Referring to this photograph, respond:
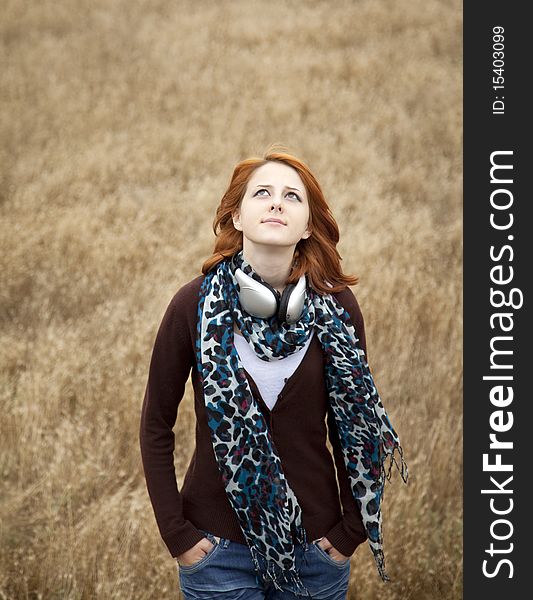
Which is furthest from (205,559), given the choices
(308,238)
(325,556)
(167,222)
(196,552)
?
(167,222)

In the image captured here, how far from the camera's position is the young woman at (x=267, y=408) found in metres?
2.03

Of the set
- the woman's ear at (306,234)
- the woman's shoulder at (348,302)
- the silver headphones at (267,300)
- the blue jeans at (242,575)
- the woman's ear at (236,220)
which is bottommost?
the blue jeans at (242,575)

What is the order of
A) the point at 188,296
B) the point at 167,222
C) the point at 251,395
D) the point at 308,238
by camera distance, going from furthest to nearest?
1. the point at 167,222
2. the point at 308,238
3. the point at 188,296
4. the point at 251,395

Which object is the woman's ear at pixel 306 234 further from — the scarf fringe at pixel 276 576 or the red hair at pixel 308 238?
the scarf fringe at pixel 276 576

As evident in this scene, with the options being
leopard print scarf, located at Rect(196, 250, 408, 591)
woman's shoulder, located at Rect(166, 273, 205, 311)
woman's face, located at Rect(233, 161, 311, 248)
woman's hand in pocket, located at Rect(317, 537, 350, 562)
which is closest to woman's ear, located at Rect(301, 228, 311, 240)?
woman's face, located at Rect(233, 161, 311, 248)

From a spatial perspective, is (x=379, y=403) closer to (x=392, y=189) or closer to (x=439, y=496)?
(x=439, y=496)

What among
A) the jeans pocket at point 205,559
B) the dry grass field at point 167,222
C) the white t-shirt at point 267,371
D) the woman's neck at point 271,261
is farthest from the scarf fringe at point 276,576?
the dry grass field at point 167,222

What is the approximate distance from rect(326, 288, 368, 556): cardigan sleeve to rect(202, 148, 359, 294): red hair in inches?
3.2

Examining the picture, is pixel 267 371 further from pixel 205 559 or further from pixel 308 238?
pixel 205 559

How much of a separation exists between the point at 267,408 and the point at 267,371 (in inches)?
4.4

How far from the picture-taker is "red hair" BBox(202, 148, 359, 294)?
2170 mm

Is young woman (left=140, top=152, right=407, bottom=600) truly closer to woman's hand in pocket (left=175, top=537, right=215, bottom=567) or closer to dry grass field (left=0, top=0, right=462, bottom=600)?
woman's hand in pocket (left=175, top=537, right=215, bottom=567)

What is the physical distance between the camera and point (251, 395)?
2.01m

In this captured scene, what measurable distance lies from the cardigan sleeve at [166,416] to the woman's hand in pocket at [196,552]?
17mm
